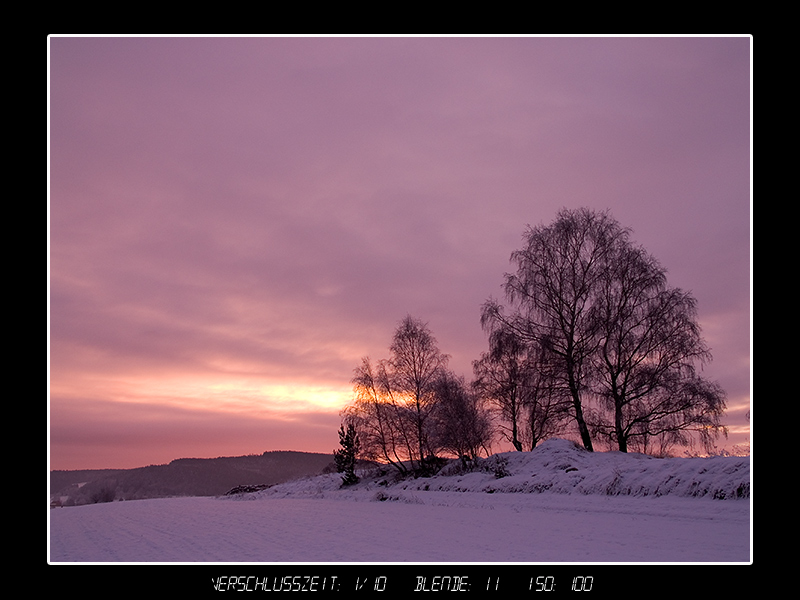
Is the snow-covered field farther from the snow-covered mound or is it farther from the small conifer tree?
the small conifer tree

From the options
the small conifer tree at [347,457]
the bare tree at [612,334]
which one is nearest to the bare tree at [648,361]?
the bare tree at [612,334]

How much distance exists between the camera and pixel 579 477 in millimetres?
19094

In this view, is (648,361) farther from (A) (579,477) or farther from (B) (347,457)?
(B) (347,457)

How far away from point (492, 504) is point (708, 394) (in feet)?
40.4

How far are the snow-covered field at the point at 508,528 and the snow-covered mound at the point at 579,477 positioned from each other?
49 millimetres

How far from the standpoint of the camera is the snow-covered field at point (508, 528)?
8773 millimetres

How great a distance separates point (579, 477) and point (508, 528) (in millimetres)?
8197

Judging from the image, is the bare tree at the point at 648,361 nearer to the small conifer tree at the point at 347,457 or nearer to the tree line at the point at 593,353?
the tree line at the point at 593,353

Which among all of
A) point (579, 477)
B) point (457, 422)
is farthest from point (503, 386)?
point (579, 477)

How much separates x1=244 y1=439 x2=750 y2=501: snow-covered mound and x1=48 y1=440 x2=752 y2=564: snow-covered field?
0.05 m

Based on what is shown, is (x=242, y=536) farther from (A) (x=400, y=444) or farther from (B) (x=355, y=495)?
(A) (x=400, y=444)
